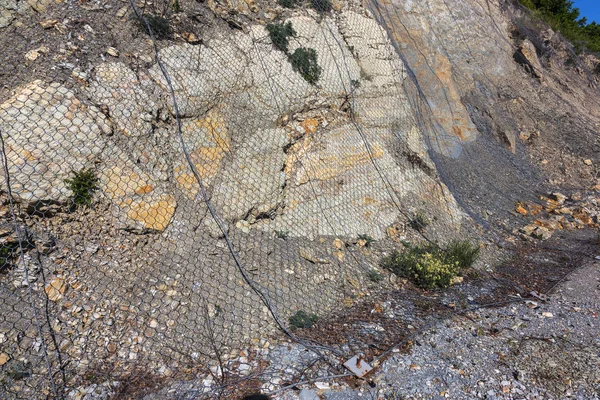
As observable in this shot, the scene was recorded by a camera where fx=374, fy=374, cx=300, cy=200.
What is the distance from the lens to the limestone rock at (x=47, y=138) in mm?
3193

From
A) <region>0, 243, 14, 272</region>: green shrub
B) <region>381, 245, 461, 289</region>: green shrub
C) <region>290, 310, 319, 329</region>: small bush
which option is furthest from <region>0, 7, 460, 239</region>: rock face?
<region>290, 310, 319, 329</region>: small bush

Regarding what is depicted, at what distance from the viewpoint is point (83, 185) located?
134 inches

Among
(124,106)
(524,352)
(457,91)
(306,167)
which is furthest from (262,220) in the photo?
(457,91)

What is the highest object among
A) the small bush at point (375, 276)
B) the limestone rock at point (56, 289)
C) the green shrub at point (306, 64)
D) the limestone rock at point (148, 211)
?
the green shrub at point (306, 64)

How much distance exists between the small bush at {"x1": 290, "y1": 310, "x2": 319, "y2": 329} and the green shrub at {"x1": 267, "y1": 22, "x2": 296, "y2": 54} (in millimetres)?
3673

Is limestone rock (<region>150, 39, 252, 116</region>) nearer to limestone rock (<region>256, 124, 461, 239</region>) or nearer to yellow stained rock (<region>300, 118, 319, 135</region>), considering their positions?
yellow stained rock (<region>300, 118, 319, 135</region>)

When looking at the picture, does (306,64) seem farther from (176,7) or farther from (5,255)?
(5,255)

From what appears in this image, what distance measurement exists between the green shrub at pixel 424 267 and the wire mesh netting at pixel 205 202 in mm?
170

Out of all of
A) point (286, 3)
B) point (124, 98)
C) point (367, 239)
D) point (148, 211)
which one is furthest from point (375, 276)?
point (286, 3)

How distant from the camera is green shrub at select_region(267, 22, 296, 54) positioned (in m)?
5.34

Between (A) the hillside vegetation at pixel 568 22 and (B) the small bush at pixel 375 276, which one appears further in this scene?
(A) the hillside vegetation at pixel 568 22

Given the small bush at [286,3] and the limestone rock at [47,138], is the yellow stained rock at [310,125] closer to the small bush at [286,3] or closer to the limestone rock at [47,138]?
the small bush at [286,3]

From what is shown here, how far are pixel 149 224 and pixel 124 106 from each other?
1.26 metres

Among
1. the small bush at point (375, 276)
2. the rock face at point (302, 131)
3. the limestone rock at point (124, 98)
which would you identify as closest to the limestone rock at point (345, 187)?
the rock face at point (302, 131)
